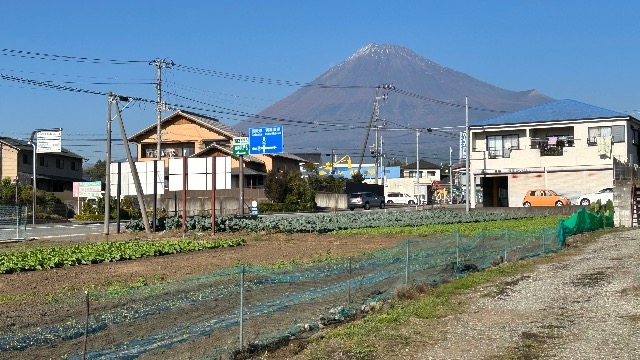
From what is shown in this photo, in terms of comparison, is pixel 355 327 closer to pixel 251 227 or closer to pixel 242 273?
pixel 242 273

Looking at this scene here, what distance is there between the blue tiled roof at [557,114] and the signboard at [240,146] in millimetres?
19210

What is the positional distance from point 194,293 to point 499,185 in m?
54.5

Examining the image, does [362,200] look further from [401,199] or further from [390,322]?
[390,322]

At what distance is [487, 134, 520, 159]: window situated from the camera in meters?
56.3

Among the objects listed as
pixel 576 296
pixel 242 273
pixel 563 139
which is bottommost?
pixel 576 296

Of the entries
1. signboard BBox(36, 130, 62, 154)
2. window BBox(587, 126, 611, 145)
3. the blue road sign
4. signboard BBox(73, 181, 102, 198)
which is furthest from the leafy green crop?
window BBox(587, 126, 611, 145)

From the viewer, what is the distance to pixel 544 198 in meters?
52.6

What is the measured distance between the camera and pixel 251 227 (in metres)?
34.3

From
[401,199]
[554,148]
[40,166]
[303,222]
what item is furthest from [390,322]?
[401,199]

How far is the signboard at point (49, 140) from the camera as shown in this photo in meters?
54.1

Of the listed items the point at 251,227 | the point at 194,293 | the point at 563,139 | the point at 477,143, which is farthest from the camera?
the point at 477,143

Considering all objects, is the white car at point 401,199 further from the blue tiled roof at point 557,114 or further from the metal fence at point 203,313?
the metal fence at point 203,313

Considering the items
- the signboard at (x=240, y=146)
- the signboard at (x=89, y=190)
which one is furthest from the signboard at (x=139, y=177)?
the signboard at (x=89, y=190)

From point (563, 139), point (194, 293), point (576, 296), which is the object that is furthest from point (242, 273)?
point (563, 139)
